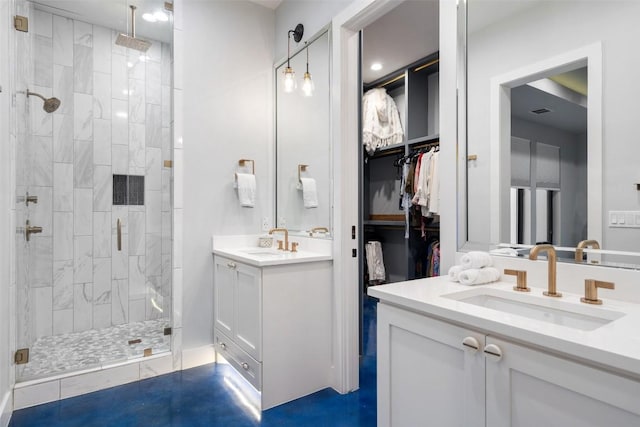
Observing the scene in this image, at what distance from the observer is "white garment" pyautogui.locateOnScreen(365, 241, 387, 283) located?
4.52m

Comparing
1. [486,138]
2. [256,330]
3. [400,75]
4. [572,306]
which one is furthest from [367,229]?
[572,306]

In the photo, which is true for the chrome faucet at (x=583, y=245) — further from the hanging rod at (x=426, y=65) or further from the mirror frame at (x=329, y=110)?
the hanging rod at (x=426, y=65)

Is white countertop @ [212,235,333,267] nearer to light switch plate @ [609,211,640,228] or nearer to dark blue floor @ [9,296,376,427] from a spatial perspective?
dark blue floor @ [9,296,376,427]

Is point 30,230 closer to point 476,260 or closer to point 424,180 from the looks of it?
point 476,260

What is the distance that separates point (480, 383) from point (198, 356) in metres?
2.22

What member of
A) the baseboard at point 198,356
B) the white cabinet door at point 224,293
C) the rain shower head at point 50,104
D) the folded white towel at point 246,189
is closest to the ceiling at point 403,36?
the folded white towel at point 246,189

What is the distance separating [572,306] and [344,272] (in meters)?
1.29

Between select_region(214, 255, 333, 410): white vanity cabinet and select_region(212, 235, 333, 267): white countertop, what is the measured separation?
1.4 inches

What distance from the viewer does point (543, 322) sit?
911 mm

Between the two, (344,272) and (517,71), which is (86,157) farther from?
(517,71)

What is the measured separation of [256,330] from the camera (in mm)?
2055

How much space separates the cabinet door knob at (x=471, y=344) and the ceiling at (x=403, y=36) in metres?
2.45

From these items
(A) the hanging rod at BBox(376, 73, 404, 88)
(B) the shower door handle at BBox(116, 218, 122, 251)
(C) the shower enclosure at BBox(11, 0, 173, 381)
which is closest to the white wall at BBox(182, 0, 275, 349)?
(C) the shower enclosure at BBox(11, 0, 173, 381)

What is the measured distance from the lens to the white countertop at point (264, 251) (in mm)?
2094
